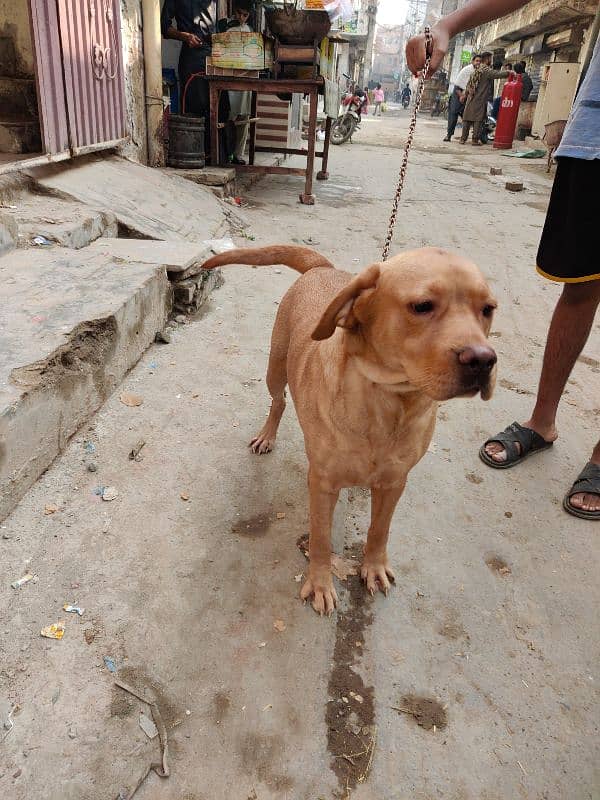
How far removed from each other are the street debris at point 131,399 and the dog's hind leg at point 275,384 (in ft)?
2.30

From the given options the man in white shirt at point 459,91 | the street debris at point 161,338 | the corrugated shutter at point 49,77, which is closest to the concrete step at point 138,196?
the corrugated shutter at point 49,77

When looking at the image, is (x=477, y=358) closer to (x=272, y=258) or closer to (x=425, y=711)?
(x=425, y=711)

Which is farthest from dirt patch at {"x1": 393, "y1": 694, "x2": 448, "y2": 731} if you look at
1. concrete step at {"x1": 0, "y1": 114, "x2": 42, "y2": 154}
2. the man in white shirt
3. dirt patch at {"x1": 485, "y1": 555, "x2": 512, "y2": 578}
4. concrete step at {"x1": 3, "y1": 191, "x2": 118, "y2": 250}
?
the man in white shirt

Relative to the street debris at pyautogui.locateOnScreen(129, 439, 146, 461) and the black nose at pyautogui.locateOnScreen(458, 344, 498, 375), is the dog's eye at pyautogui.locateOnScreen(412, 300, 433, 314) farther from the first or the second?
the street debris at pyautogui.locateOnScreen(129, 439, 146, 461)

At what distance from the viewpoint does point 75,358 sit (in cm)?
266

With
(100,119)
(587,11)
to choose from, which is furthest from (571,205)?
(587,11)

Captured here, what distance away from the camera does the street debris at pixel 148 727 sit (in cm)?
153

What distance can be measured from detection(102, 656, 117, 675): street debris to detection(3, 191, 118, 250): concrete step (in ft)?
9.40

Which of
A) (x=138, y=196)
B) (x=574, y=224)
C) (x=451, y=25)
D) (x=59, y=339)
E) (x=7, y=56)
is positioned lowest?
(x=59, y=339)

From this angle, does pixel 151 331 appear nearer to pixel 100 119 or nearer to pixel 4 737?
pixel 4 737

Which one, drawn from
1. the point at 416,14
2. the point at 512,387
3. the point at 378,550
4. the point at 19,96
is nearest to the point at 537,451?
the point at 512,387

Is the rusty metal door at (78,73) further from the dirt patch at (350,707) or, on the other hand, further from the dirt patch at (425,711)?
the dirt patch at (425,711)

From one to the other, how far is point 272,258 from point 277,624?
1.46m

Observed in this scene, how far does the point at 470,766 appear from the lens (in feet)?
5.07
